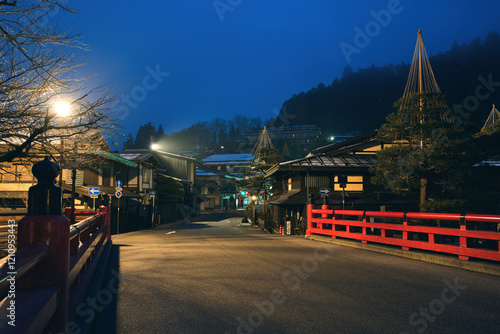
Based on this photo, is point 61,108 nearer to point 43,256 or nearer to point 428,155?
point 43,256

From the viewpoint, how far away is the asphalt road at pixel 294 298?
390 cm

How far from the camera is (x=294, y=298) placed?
4977 mm

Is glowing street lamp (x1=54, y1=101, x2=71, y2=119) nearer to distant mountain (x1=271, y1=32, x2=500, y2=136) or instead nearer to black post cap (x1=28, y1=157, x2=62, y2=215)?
black post cap (x1=28, y1=157, x2=62, y2=215)

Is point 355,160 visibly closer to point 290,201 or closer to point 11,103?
point 290,201

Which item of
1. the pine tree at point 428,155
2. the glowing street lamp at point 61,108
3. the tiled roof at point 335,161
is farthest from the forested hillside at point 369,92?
the glowing street lamp at point 61,108

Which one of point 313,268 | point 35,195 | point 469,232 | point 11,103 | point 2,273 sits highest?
point 11,103

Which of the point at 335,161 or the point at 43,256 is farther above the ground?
the point at 335,161

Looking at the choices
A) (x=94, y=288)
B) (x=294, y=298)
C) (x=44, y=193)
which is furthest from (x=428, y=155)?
(x=44, y=193)

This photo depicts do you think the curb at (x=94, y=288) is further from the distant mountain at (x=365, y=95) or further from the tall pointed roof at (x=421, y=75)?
the distant mountain at (x=365, y=95)

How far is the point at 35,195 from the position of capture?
9.22 ft

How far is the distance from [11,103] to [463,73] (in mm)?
79918

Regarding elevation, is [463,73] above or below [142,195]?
above

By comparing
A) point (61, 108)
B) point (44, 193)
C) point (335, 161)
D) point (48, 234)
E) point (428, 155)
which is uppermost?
point (335, 161)

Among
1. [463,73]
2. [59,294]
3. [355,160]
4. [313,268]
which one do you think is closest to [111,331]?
[59,294]
